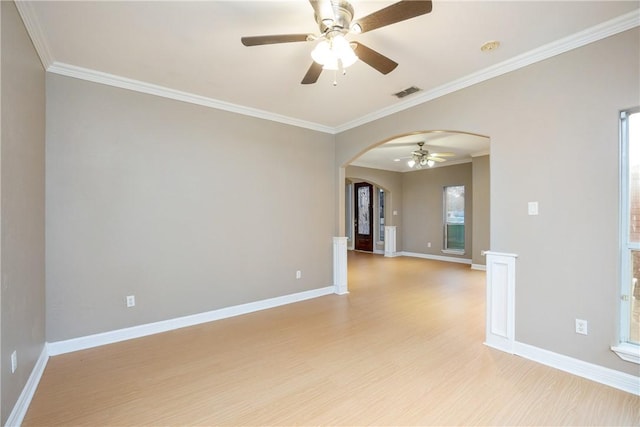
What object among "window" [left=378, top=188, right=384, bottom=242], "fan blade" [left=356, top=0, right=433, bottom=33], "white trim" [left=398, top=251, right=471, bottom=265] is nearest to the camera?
"fan blade" [left=356, top=0, right=433, bottom=33]

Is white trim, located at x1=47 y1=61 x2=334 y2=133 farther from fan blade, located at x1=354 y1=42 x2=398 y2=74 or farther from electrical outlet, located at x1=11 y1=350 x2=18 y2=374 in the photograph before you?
electrical outlet, located at x1=11 y1=350 x2=18 y2=374

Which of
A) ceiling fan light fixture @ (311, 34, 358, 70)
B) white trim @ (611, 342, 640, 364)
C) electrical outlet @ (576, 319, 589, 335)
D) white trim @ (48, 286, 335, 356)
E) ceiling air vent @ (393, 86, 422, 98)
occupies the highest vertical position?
ceiling air vent @ (393, 86, 422, 98)

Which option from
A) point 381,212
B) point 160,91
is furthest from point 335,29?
point 381,212

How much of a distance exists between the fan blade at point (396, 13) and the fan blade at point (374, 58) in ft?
0.51

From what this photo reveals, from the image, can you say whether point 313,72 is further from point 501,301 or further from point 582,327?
point 582,327

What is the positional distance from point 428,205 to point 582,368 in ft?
21.4

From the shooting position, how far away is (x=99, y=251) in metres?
2.93

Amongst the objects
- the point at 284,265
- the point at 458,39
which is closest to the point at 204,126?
the point at 284,265

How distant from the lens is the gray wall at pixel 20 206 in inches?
66.9

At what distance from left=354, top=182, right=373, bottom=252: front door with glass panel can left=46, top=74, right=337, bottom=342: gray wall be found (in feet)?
18.9

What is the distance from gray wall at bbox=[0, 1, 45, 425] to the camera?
5.57 ft

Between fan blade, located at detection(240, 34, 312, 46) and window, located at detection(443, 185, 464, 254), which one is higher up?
fan blade, located at detection(240, 34, 312, 46)

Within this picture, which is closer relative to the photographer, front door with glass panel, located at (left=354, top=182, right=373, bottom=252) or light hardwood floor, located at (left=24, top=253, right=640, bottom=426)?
light hardwood floor, located at (left=24, top=253, right=640, bottom=426)

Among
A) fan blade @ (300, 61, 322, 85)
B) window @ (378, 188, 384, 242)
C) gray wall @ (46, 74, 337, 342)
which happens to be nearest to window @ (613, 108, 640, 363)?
fan blade @ (300, 61, 322, 85)
